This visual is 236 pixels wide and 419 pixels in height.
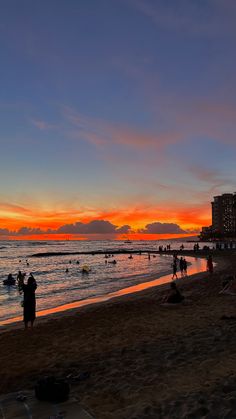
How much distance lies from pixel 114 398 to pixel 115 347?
12.7ft

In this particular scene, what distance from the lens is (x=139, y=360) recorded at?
31.4 feet

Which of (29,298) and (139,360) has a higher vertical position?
(29,298)

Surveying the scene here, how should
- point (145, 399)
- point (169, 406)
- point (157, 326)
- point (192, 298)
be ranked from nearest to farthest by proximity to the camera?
point (169, 406) < point (145, 399) < point (157, 326) < point (192, 298)

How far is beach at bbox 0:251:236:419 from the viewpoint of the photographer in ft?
22.4

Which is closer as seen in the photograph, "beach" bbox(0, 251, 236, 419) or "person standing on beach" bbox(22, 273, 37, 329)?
"beach" bbox(0, 251, 236, 419)

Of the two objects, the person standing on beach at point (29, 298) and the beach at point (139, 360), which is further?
the person standing on beach at point (29, 298)

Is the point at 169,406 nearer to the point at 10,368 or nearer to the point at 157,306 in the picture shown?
the point at 10,368

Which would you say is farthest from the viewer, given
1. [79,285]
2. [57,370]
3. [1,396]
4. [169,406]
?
[79,285]

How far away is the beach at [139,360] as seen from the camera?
6820 millimetres

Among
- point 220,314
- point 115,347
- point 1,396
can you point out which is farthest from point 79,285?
point 1,396

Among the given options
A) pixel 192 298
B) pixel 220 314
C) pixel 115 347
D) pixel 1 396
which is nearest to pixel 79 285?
pixel 192 298

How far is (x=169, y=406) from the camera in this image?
21.7ft

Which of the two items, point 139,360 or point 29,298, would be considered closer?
point 139,360

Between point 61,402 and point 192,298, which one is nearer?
point 61,402
